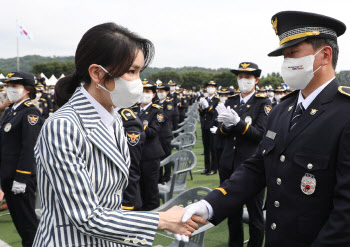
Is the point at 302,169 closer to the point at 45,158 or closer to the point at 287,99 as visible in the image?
the point at 287,99

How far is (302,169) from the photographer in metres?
1.64

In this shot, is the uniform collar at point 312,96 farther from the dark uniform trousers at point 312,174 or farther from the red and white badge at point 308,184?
the red and white badge at point 308,184

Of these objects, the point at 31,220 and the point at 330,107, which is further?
the point at 31,220

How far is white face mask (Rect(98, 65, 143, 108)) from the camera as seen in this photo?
5.22ft

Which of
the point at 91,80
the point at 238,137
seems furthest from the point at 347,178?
the point at 238,137

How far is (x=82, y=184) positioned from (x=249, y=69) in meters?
3.58

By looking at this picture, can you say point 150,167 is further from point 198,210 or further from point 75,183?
point 75,183

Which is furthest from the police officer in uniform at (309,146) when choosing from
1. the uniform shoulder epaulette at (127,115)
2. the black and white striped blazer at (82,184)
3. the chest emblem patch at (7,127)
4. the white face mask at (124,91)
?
the chest emblem patch at (7,127)

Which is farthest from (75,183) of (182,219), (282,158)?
(282,158)

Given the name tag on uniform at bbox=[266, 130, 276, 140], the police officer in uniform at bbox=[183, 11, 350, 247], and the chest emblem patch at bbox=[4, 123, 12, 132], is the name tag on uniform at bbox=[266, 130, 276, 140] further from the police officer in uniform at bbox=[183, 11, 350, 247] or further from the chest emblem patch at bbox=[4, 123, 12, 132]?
the chest emblem patch at bbox=[4, 123, 12, 132]

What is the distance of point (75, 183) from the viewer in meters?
1.29

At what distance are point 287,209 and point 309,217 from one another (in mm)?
122

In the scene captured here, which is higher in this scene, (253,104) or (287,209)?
(253,104)

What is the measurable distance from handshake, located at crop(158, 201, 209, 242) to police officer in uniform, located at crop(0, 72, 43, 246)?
2.57 metres
